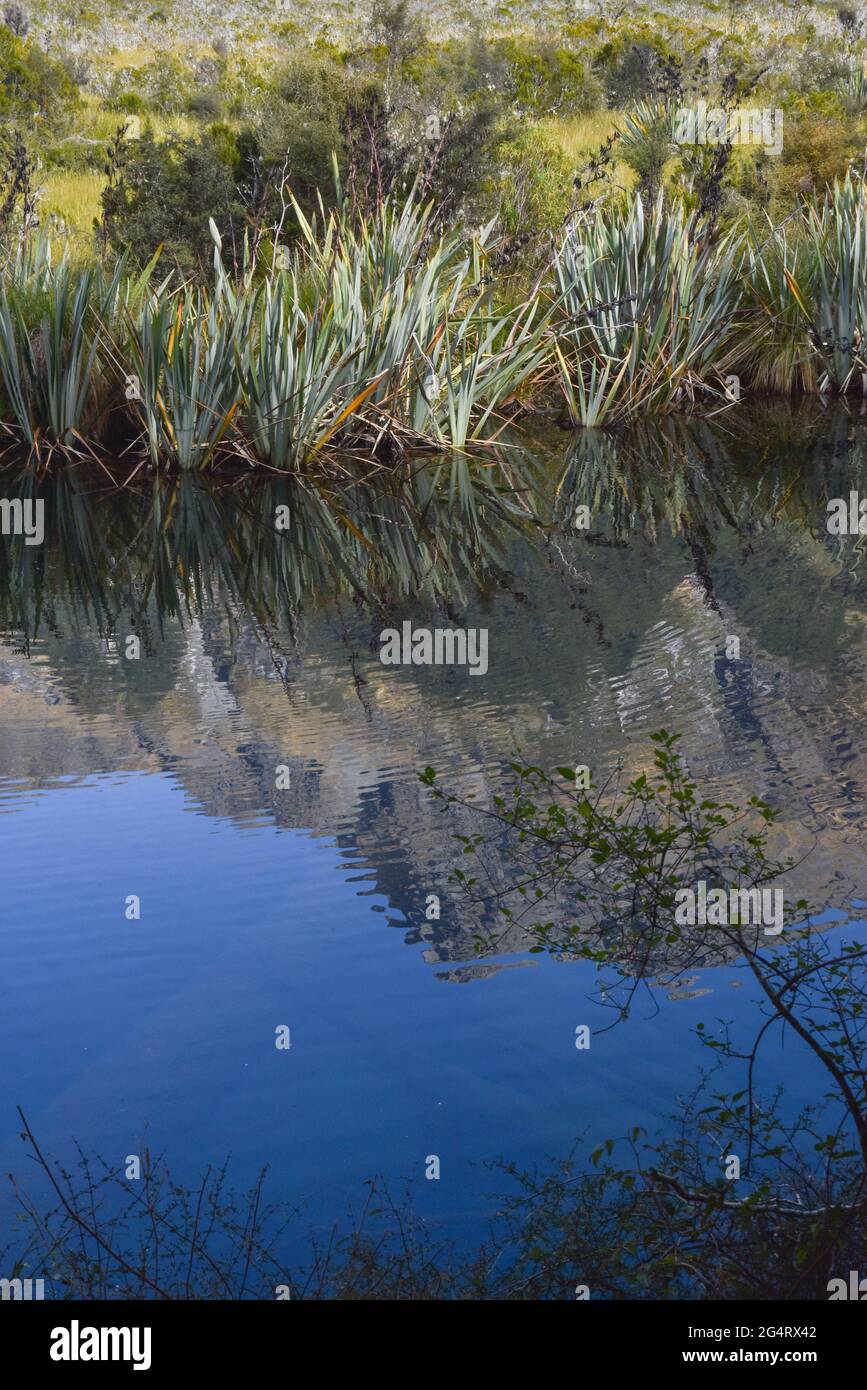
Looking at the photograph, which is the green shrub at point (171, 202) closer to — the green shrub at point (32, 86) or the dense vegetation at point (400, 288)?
the dense vegetation at point (400, 288)

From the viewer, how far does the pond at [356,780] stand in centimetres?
250

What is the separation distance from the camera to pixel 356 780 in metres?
4.07

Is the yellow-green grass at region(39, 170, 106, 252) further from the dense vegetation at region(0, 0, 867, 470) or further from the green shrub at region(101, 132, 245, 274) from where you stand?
the green shrub at region(101, 132, 245, 274)

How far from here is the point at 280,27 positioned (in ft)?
139

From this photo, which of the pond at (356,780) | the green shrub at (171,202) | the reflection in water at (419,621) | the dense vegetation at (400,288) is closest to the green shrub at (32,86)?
the dense vegetation at (400,288)

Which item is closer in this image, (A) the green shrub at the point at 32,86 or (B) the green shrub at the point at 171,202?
(B) the green shrub at the point at 171,202

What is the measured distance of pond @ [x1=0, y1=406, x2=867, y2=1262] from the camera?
250 cm

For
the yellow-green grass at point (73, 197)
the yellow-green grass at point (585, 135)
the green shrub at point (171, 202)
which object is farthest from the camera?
the yellow-green grass at point (585, 135)

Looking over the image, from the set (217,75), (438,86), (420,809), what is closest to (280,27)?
(217,75)

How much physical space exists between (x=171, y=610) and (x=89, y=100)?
27614 mm

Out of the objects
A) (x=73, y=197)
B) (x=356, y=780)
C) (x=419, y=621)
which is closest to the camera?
(x=356, y=780)

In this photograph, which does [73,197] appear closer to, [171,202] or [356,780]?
[171,202]

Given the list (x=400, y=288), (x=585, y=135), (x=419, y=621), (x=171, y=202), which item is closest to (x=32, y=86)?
(x=585, y=135)

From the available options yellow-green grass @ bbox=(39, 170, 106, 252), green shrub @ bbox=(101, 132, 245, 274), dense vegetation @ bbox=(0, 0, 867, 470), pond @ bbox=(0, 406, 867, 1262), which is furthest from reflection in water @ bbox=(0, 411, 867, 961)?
yellow-green grass @ bbox=(39, 170, 106, 252)
